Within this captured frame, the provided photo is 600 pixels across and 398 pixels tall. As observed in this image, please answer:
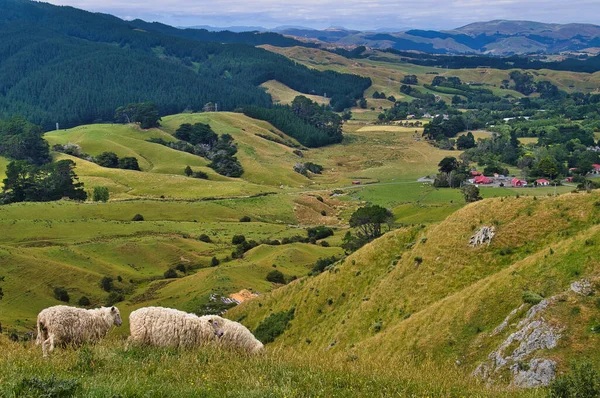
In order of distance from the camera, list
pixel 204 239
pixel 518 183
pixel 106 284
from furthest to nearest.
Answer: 1. pixel 518 183
2. pixel 204 239
3. pixel 106 284

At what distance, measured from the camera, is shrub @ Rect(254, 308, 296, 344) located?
129ft

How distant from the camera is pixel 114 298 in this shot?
5788 centimetres

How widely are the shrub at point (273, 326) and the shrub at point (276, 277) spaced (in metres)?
21.5

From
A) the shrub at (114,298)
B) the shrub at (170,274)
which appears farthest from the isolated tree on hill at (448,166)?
the shrub at (114,298)

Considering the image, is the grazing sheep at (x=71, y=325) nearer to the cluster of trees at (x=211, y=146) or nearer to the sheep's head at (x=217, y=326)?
the sheep's head at (x=217, y=326)

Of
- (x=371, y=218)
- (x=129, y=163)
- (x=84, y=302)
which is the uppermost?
(x=371, y=218)

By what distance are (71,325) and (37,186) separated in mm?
109763

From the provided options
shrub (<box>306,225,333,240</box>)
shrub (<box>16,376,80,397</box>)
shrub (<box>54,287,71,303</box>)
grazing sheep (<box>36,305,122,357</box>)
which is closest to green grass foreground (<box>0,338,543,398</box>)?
shrub (<box>16,376,80,397</box>)

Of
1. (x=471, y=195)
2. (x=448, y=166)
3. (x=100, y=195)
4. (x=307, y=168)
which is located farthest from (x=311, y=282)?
(x=307, y=168)

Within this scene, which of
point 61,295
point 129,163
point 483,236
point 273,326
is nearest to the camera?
point 483,236

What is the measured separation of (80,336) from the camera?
766 inches

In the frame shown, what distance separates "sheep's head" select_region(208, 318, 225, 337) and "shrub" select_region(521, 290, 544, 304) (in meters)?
13.7

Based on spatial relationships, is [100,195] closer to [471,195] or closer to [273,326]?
[471,195]

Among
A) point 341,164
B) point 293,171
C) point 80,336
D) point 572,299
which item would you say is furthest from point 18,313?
point 341,164
